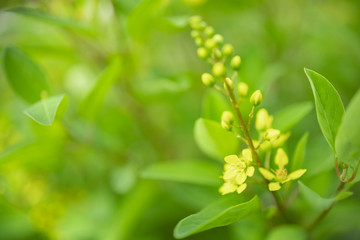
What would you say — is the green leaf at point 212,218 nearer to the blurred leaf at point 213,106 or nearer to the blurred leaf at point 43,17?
the blurred leaf at point 213,106

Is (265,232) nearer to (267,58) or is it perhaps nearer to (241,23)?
(267,58)

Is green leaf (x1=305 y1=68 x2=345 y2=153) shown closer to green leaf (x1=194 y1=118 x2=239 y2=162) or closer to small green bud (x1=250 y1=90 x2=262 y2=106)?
small green bud (x1=250 y1=90 x2=262 y2=106)

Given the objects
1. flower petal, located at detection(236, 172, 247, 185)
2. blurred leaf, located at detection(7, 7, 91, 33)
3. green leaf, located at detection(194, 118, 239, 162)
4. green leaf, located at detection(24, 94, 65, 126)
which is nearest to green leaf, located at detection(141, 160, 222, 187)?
green leaf, located at detection(194, 118, 239, 162)

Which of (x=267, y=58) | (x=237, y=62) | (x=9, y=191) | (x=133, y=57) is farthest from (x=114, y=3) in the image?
(x=9, y=191)

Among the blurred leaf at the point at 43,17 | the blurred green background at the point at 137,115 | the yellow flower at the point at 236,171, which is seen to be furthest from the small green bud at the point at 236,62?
the blurred leaf at the point at 43,17

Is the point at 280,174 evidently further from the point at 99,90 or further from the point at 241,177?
the point at 99,90
